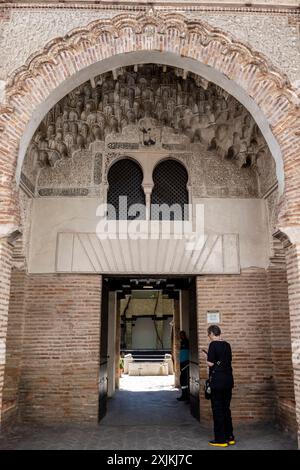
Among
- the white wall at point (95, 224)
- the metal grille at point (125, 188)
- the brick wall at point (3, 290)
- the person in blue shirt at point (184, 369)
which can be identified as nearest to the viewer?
the brick wall at point (3, 290)

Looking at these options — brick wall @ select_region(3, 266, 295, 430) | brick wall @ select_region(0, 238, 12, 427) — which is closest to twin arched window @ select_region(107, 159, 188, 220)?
brick wall @ select_region(3, 266, 295, 430)

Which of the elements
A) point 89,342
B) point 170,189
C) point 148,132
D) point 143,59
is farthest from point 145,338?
point 143,59

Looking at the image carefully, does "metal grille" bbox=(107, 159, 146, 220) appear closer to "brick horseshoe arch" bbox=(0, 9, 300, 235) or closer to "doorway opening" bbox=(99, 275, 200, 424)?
"doorway opening" bbox=(99, 275, 200, 424)

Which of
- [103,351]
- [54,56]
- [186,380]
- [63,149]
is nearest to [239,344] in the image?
[103,351]

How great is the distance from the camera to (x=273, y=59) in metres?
4.64

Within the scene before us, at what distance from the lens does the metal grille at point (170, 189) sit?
6234 mm

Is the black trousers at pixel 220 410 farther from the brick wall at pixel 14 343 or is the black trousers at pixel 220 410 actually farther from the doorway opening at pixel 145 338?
the brick wall at pixel 14 343

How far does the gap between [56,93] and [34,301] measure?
9.68 feet

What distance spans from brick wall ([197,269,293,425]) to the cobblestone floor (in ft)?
1.00

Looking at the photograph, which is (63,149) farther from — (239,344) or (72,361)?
(239,344)

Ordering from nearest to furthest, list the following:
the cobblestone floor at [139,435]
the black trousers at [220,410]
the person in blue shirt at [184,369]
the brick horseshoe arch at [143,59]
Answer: the brick horseshoe arch at [143,59] < the black trousers at [220,410] < the cobblestone floor at [139,435] < the person in blue shirt at [184,369]

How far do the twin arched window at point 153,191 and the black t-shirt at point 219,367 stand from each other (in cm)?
227

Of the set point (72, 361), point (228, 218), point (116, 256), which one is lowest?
point (72, 361)

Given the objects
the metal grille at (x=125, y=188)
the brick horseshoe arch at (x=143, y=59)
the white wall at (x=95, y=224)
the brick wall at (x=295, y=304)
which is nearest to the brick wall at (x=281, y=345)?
the white wall at (x=95, y=224)
